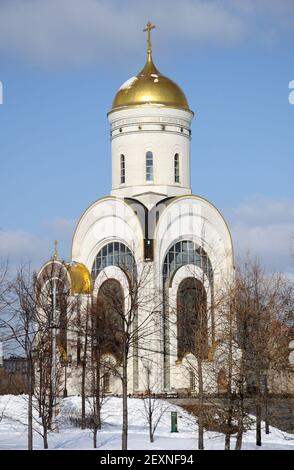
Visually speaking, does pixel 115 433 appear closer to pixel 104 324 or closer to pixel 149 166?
pixel 104 324

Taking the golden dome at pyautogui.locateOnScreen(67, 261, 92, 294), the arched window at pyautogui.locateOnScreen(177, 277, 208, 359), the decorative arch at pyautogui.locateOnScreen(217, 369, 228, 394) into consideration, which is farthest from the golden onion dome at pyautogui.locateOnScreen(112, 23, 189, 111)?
the decorative arch at pyautogui.locateOnScreen(217, 369, 228, 394)

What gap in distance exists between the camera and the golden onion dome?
48.2 metres

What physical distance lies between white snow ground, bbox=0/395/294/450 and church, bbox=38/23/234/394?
465cm

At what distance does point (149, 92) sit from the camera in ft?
158

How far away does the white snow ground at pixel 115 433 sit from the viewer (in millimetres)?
28562

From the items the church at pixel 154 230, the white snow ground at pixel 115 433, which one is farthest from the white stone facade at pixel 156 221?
the white snow ground at pixel 115 433

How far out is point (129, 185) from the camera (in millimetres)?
48344

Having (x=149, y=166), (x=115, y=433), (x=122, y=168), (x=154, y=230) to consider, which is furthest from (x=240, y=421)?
(x=122, y=168)

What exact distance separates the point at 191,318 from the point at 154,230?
8370 mm

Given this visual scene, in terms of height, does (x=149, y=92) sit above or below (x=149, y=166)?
above

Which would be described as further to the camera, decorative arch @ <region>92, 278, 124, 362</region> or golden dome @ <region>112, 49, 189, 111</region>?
golden dome @ <region>112, 49, 189, 111</region>

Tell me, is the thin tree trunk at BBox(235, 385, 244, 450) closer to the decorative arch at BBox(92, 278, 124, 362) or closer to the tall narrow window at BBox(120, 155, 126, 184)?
the decorative arch at BBox(92, 278, 124, 362)

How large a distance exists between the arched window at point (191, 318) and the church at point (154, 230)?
0.24 feet
